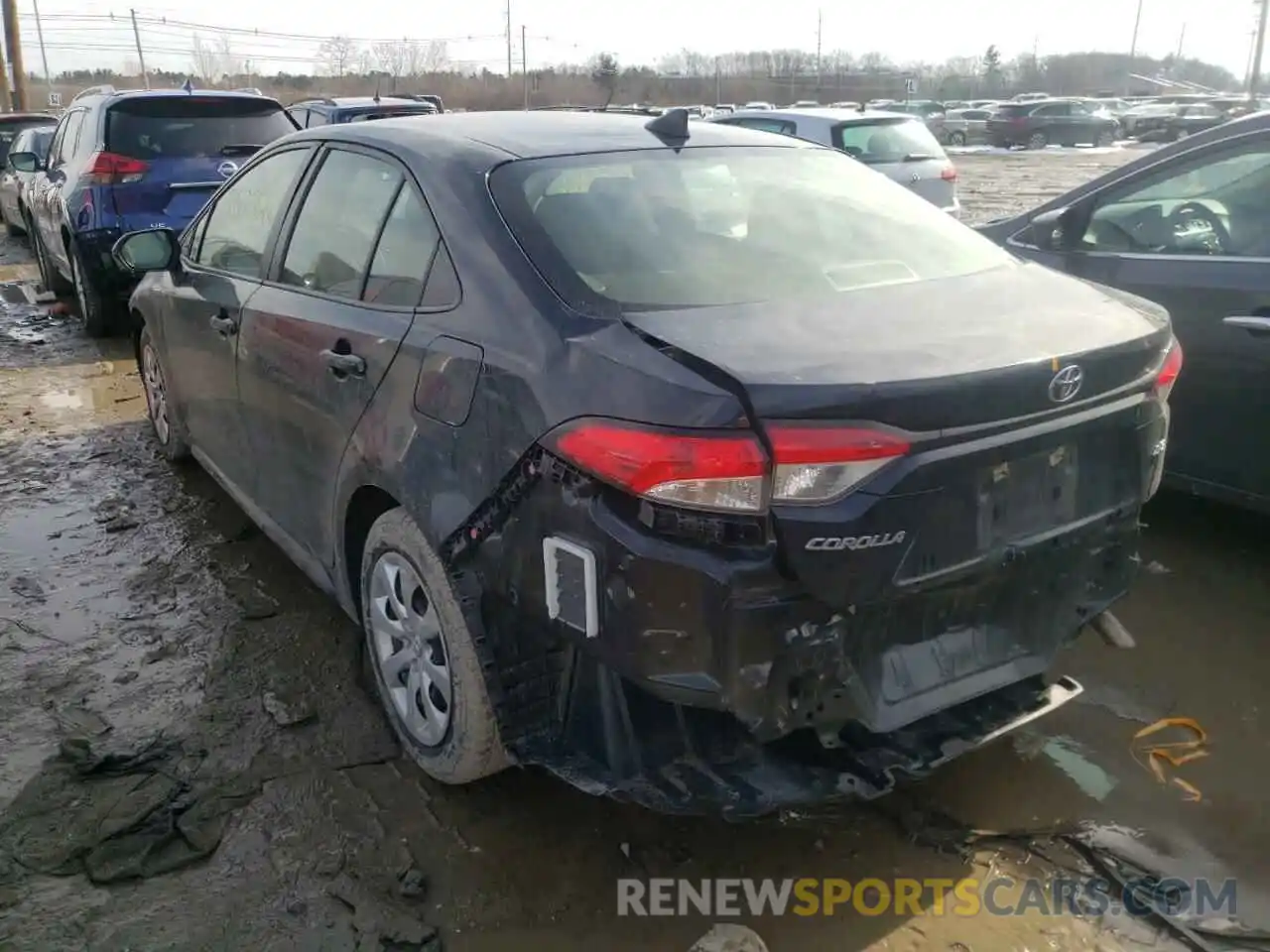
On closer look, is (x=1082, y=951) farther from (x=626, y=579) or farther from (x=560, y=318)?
(x=560, y=318)

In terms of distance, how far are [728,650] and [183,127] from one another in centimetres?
752

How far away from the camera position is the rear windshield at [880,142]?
400 inches

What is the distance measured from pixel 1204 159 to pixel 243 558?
4066 mm

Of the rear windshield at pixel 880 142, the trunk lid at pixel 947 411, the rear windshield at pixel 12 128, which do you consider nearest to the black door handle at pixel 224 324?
the trunk lid at pixel 947 411

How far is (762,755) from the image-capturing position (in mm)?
2309

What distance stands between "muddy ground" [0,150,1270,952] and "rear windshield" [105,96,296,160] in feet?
14.6

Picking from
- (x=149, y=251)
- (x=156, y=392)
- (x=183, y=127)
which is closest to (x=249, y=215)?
(x=149, y=251)

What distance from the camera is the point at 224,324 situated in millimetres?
3801

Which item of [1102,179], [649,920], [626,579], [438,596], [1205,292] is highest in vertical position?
[1102,179]

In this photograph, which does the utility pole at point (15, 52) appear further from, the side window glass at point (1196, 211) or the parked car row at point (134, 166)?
the side window glass at point (1196, 211)

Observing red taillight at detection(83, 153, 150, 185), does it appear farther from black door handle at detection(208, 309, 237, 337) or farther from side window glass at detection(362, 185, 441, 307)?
side window glass at detection(362, 185, 441, 307)

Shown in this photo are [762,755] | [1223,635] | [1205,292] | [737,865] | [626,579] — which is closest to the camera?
[626,579]

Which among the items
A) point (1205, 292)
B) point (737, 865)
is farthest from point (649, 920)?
point (1205, 292)

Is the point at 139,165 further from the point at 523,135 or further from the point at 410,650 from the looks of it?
the point at 410,650
